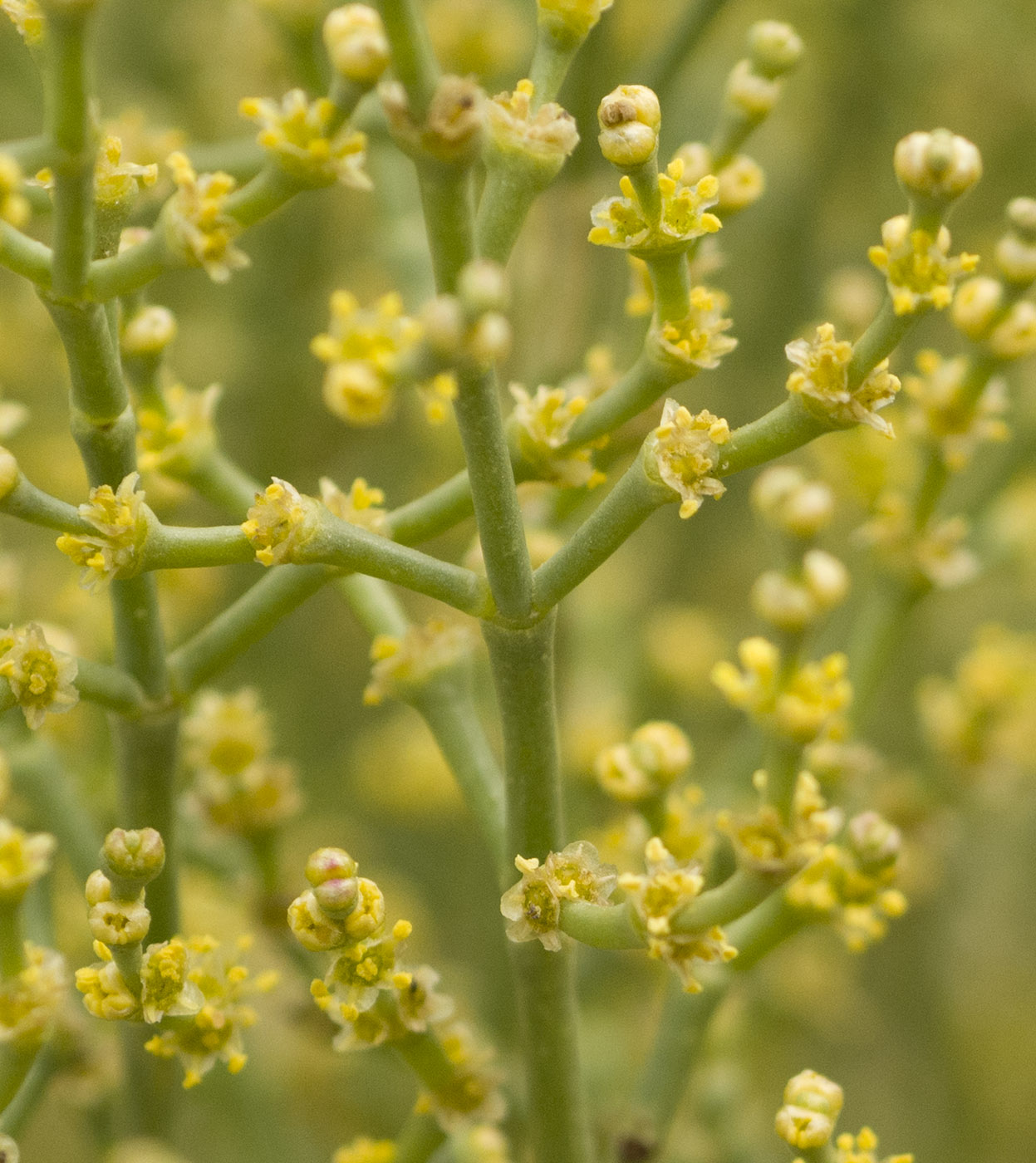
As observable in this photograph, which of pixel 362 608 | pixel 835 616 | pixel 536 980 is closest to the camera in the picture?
pixel 536 980

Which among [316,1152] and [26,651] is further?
[316,1152]

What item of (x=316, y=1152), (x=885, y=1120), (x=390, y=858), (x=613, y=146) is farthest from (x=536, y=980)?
(x=885, y=1120)

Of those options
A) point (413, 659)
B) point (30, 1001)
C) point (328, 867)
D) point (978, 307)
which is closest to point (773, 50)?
point (978, 307)

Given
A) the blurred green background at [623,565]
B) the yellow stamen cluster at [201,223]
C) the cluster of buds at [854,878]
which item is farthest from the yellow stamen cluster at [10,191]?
the blurred green background at [623,565]

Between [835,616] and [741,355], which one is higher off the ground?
[741,355]

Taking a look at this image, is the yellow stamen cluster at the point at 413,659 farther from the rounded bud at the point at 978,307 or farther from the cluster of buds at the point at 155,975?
the rounded bud at the point at 978,307

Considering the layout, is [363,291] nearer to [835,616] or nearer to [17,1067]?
[835,616]
